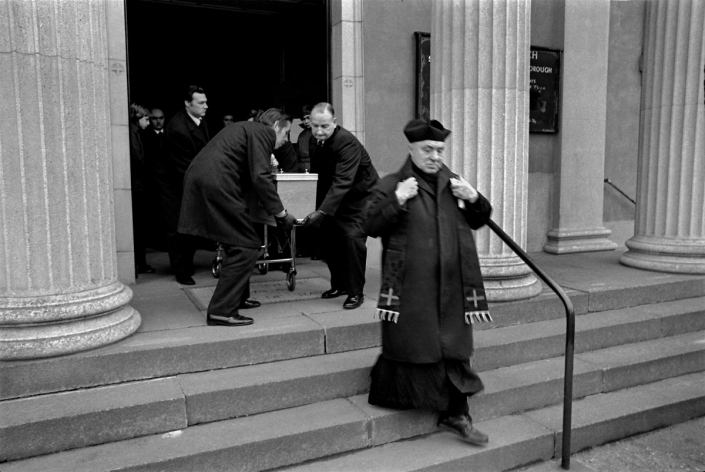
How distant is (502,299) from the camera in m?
5.51

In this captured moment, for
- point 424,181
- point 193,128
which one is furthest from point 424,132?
point 193,128

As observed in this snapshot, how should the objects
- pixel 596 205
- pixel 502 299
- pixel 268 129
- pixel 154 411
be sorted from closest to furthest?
pixel 154 411 < pixel 268 129 < pixel 502 299 < pixel 596 205

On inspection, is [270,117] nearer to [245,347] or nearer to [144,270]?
[245,347]

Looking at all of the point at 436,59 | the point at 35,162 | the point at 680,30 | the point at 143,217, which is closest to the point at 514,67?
the point at 436,59

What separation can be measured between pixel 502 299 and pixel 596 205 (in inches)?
162

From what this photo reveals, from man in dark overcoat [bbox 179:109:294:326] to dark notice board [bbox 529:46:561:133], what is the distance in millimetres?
4841

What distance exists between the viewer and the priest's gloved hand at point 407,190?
11.9ft

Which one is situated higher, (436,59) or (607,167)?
(436,59)

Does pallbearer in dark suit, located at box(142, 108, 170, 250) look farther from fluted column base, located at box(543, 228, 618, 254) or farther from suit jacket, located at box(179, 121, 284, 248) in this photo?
fluted column base, located at box(543, 228, 618, 254)

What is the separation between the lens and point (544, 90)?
850 cm

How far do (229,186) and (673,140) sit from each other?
5.41m

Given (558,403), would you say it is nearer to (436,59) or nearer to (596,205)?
(436,59)

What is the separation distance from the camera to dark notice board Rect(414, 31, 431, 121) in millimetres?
7535

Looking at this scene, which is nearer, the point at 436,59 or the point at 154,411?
the point at 154,411
